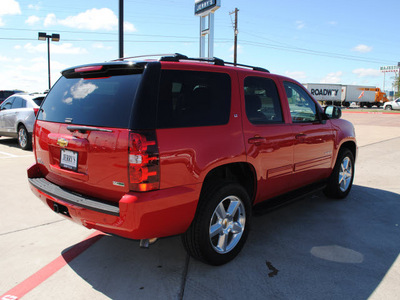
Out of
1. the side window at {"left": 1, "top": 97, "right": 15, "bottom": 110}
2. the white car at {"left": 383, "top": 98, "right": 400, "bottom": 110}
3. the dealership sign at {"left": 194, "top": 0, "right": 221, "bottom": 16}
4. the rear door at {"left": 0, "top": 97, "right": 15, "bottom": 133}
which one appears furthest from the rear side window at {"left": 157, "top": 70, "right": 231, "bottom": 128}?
the white car at {"left": 383, "top": 98, "right": 400, "bottom": 110}

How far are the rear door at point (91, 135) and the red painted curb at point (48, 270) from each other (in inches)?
29.9

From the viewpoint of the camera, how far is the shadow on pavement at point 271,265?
2723 millimetres

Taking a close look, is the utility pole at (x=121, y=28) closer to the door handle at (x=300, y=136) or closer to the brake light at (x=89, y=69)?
the brake light at (x=89, y=69)

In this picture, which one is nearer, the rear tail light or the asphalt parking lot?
the rear tail light

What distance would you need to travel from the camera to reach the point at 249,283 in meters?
2.83

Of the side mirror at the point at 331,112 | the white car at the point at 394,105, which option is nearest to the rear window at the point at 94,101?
the side mirror at the point at 331,112

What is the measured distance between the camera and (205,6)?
582 inches

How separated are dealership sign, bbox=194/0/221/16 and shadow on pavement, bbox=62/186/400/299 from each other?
12277 mm

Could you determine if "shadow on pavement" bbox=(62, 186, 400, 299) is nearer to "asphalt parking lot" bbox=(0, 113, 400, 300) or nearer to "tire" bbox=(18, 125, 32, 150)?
"asphalt parking lot" bbox=(0, 113, 400, 300)

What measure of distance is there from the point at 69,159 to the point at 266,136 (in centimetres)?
195

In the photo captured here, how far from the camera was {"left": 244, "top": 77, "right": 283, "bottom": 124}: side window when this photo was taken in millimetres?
3418

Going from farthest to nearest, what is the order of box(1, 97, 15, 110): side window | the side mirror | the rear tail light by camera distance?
box(1, 97, 15, 110): side window → the side mirror → the rear tail light

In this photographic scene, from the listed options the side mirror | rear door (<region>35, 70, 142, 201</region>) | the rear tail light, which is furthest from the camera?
the side mirror

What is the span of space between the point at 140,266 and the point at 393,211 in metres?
3.70
